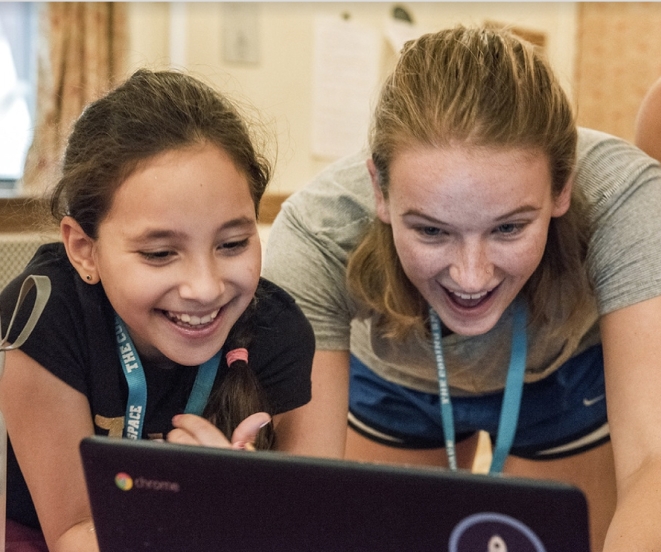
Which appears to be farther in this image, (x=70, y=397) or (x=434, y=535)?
(x=70, y=397)

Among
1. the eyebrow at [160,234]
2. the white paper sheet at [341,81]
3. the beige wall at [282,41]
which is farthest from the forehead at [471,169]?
the white paper sheet at [341,81]

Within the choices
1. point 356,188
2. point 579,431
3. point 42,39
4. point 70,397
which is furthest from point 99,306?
point 42,39

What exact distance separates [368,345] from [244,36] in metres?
2.22

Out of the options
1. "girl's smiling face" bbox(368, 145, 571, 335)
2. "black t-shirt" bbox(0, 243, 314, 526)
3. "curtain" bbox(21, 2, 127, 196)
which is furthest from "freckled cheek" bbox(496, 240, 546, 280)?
"curtain" bbox(21, 2, 127, 196)

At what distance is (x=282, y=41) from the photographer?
3562 millimetres

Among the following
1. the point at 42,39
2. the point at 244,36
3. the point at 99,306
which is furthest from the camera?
the point at 244,36

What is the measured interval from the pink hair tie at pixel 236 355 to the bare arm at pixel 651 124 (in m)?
0.80

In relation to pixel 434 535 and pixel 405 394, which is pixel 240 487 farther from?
pixel 405 394

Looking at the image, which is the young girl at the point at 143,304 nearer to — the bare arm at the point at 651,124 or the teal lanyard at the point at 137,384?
the teal lanyard at the point at 137,384

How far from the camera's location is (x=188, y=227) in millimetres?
972

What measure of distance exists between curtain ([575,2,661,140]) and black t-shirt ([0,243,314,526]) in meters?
3.69

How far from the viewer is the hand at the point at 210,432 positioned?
2.77 feet

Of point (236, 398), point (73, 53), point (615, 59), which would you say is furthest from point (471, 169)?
point (615, 59)

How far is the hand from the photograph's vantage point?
85 cm
